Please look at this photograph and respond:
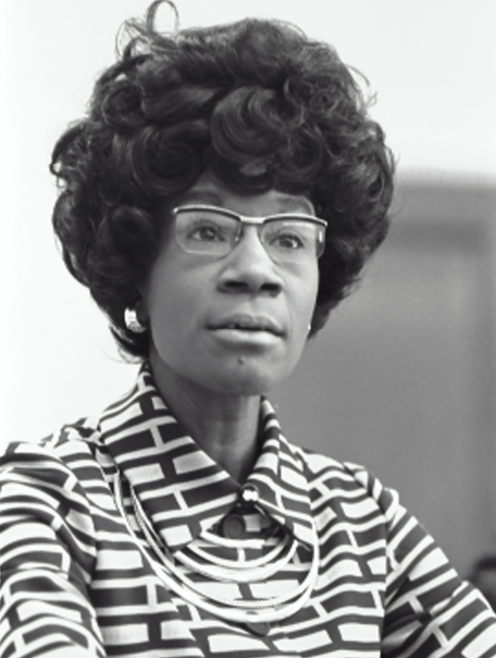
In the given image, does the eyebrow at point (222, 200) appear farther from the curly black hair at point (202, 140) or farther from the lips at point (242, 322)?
the lips at point (242, 322)

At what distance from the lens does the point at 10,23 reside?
270 cm

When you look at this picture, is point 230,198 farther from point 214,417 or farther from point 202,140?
point 214,417

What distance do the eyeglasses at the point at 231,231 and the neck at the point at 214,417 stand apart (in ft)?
0.56

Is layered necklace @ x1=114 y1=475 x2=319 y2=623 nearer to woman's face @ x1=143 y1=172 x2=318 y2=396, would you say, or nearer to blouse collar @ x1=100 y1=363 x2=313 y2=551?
blouse collar @ x1=100 y1=363 x2=313 y2=551

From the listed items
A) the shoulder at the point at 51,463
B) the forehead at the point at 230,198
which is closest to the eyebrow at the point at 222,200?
the forehead at the point at 230,198

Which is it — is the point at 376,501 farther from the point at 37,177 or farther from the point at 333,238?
the point at 37,177

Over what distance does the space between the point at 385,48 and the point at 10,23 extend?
825 millimetres

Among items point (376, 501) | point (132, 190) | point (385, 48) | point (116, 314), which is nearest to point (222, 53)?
point (132, 190)

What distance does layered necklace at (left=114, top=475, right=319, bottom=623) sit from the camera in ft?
4.55

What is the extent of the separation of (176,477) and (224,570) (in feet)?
0.39

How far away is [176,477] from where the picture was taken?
1.47m

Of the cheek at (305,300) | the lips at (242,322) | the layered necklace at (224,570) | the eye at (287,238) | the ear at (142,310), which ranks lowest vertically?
the layered necklace at (224,570)

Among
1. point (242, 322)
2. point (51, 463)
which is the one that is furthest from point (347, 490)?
point (51, 463)

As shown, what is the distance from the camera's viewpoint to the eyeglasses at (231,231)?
1445 millimetres
